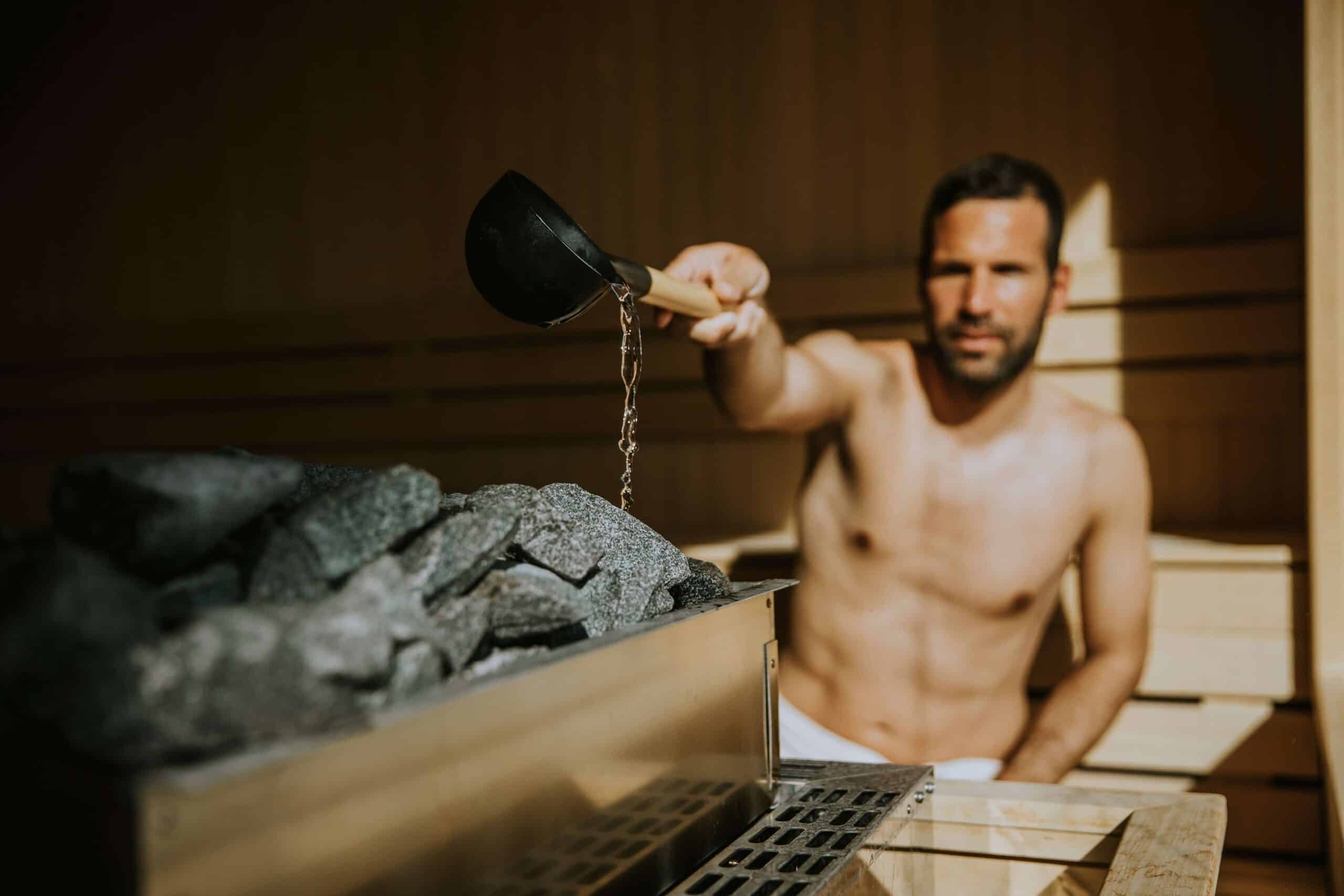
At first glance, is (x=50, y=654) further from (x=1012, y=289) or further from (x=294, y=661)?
(x=1012, y=289)

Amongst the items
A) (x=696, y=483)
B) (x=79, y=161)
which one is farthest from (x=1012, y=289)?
(x=79, y=161)

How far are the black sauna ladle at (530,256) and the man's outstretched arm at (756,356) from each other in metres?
0.83

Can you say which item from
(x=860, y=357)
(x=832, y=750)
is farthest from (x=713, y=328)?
(x=832, y=750)

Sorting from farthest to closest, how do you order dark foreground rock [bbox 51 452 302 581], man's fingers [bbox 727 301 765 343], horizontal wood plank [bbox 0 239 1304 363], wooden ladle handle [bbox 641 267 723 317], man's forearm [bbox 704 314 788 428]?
1. horizontal wood plank [bbox 0 239 1304 363]
2. man's forearm [bbox 704 314 788 428]
3. man's fingers [bbox 727 301 765 343]
4. wooden ladle handle [bbox 641 267 723 317]
5. dark foreground rock [bbox 51 452 302 581]

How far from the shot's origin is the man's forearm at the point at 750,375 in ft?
8.57

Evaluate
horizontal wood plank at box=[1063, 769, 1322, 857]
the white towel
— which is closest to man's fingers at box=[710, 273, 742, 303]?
the white towel

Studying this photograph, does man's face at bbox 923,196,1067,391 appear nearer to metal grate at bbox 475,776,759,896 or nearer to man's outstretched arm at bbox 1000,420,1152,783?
man's outstretched arm at bbox 1000,420,1152,783

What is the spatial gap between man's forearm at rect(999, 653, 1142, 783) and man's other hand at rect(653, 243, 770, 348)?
1.18m

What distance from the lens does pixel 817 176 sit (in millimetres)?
3572

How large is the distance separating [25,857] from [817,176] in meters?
3.23

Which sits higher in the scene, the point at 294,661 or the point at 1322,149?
the point at 1322,149

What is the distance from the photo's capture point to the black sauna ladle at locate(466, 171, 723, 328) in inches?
44.3

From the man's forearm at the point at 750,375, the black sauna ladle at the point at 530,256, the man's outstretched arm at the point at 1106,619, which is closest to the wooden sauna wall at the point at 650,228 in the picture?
the man's outstretched arm at the point at 1106,619

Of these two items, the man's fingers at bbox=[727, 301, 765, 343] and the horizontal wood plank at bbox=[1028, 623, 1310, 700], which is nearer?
the man's fingers at bbox=[727, 301, 765, 343]
